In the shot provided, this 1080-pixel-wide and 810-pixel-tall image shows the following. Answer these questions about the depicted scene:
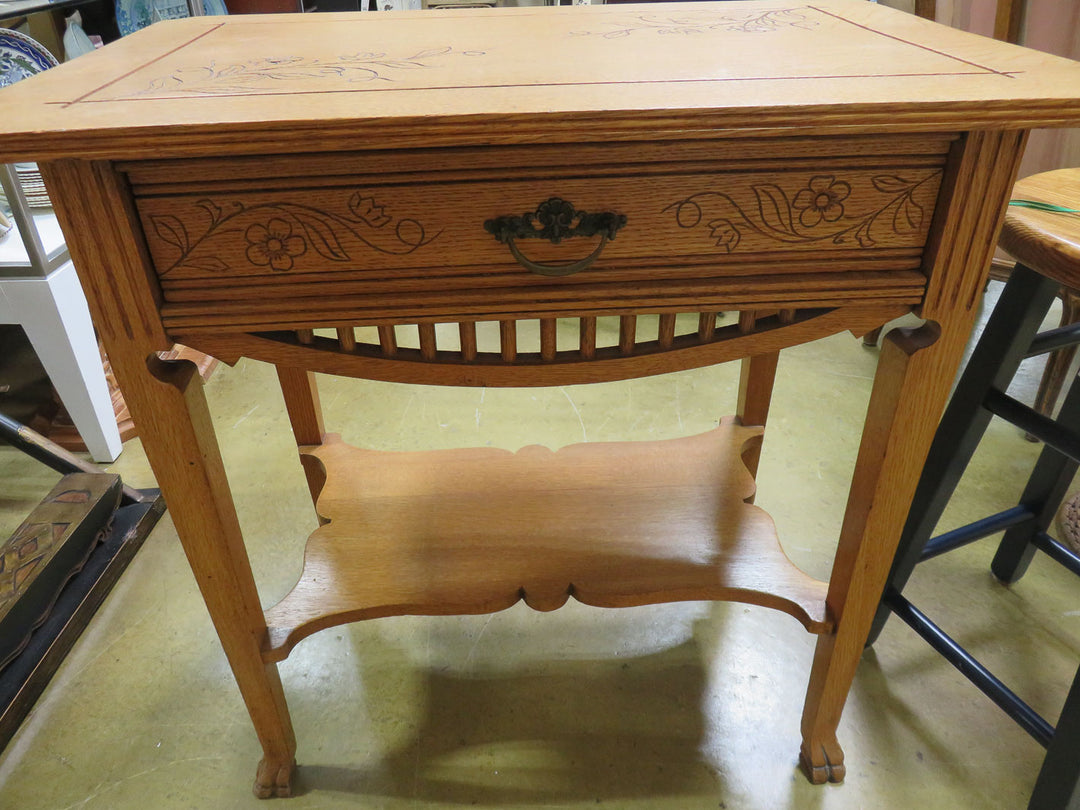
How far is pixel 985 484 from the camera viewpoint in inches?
63.4

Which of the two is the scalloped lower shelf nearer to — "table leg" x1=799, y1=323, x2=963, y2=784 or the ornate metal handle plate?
"table leg" x1=799, y1=323, x2=963, y2=784

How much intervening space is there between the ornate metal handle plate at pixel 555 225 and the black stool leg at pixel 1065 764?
77cm

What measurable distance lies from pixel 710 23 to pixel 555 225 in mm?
469

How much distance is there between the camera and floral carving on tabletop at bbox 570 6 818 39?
2.96ft

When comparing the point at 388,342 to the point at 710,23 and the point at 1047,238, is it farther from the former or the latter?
the point at 1047,238

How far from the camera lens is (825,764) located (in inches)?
41.8

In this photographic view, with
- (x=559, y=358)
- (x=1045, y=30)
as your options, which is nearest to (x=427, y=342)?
(x=559, y=358)

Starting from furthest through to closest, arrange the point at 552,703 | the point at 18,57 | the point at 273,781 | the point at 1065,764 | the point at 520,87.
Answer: the point at 18,57, the point at 552,703, the point at 273,781, the point at 1065,764, the point at 520,87

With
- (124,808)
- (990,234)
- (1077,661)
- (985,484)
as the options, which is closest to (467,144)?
(990,234)

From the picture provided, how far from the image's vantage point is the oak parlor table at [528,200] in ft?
1.96

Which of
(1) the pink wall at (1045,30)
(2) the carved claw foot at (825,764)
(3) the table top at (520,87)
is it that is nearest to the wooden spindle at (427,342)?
(3) the table top at (520,87)

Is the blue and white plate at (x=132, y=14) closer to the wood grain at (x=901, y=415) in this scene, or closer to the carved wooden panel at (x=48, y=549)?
the carved wooden panel at (x=48, y=549)

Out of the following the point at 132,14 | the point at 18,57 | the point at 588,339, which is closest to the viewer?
the point at 588,339

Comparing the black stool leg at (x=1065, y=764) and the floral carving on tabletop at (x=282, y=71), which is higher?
the floral carving on tabletop at (x=282, y=71)
